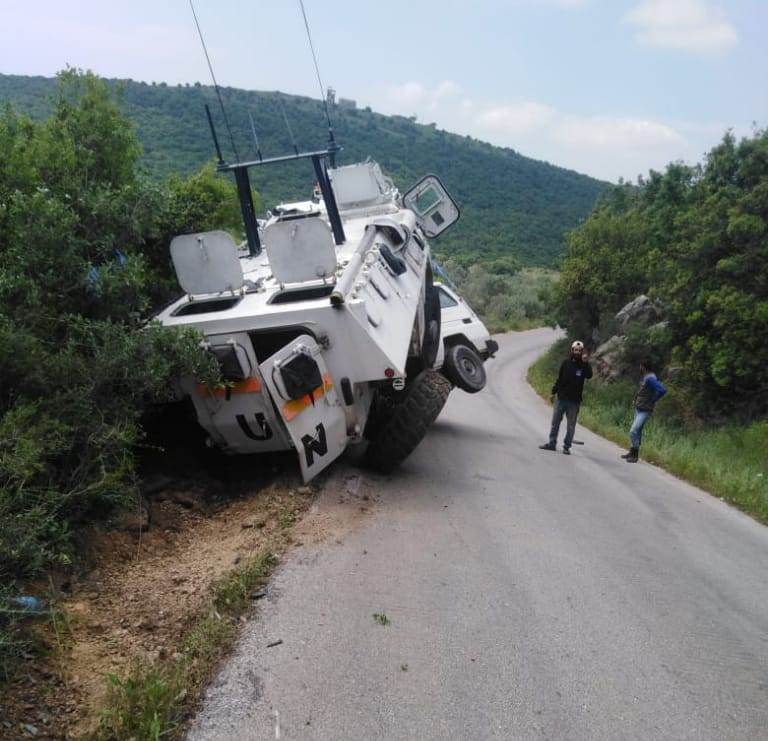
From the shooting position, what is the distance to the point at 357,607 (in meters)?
5.00

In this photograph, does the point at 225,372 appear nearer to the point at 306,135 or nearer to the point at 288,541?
the point at 288,541

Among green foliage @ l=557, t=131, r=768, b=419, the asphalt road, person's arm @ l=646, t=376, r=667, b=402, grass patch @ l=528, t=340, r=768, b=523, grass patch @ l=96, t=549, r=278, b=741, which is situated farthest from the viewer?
green foliage @ l=557, t=131, r=768, b=419

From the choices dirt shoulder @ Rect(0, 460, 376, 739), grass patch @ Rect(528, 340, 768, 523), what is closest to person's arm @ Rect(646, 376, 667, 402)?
grass patch @ Rect(528, 340, 768, 523)

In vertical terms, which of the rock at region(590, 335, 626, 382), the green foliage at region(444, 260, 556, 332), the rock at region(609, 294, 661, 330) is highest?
the rock at region(609, 294, 661, 330)

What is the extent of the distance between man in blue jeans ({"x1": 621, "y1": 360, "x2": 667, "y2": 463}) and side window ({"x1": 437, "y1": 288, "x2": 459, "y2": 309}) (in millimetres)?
3856

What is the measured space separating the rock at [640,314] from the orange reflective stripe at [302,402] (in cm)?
1956

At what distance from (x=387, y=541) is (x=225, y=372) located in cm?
206

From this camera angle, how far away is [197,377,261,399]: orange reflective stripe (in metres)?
6.92

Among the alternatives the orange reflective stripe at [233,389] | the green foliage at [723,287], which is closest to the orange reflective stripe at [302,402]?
the orange reflective stripe at [233,389]

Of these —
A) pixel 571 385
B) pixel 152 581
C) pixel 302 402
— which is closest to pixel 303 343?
pixel 302 402

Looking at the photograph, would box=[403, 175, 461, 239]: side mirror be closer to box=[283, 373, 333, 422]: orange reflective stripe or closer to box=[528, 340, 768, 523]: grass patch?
box=[528, 340, 768, 523]: grass patch

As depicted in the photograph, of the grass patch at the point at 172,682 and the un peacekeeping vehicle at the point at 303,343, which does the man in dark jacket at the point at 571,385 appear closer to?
the un peacekeeping vehicle at the point at 303,343

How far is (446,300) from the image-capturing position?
Answer: 1438cm

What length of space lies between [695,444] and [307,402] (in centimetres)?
1067
